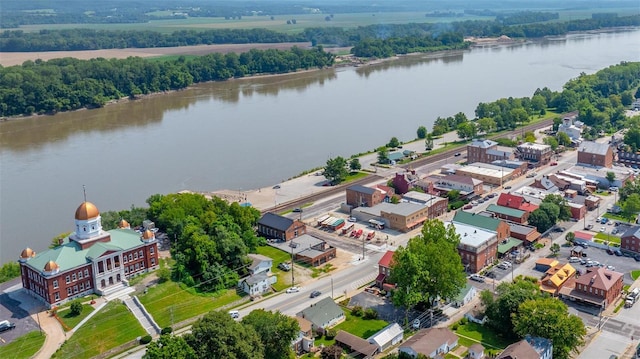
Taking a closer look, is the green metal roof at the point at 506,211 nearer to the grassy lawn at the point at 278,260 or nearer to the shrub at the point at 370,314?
the grassy lawn at the point at 278,260

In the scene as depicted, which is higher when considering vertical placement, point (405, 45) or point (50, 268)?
point (405, 45)

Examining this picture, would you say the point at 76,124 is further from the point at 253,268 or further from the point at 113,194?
the point at 253,268

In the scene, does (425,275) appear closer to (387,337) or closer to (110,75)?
(387,337)

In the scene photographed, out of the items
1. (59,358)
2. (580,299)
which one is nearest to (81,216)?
(59,358)

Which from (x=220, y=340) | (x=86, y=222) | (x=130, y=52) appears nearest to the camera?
(x=220, y=340)

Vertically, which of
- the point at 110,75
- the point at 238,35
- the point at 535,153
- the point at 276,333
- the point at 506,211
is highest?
the point at 238,35

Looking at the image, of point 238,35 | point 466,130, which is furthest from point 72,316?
point 238,35

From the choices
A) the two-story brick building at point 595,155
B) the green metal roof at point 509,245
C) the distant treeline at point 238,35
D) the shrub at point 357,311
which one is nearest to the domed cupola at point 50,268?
the shrub at point 357,311
